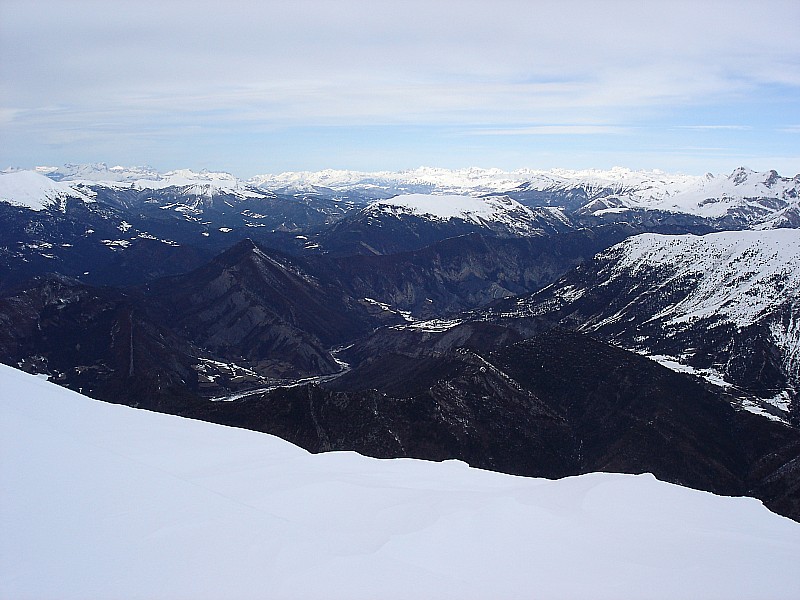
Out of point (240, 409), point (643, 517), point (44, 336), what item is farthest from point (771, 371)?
point (44, 336)

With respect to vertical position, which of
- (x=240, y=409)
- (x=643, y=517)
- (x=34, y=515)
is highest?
(x=34, y=515)

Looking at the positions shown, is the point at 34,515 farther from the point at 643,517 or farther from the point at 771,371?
the point at 771,371

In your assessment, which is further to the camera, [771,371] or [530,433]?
[771,371]

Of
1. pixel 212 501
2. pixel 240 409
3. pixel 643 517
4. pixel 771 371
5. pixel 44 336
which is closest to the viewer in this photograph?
pixel 212 501

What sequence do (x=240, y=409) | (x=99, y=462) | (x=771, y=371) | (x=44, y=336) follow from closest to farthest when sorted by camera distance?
(x=99, y=462) < (x=240, y=409) < (x=771, y=371) < (x=44, y=336)

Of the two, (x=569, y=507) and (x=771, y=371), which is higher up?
(x=569, y=507)

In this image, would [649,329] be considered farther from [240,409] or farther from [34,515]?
[34,515]

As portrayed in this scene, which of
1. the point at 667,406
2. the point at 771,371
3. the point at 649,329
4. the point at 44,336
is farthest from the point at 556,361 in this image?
the point at 44,336
